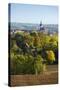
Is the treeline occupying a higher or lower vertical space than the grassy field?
higher

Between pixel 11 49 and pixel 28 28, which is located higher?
pixel 28 28

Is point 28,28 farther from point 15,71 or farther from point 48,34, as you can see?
point 15,71

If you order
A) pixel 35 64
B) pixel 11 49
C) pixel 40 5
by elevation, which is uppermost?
pixel 40 5

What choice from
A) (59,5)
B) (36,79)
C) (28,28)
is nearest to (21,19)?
(28,28)

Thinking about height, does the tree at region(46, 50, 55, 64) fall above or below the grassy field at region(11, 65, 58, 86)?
above
